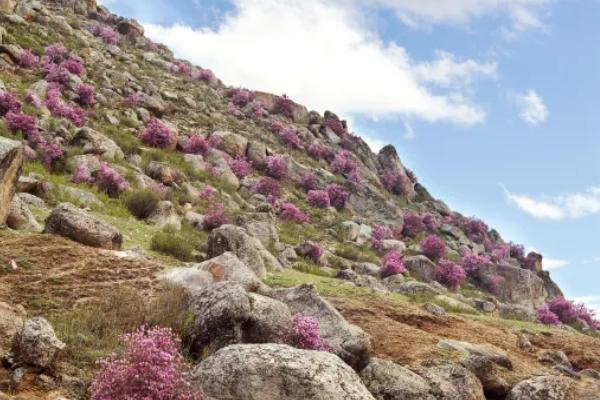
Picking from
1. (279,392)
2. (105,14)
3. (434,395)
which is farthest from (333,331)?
(105,14)

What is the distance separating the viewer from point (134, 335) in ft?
20.1

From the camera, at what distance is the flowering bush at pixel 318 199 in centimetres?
3212

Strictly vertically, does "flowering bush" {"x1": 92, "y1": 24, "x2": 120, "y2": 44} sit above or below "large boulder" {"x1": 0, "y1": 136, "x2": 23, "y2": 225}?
above

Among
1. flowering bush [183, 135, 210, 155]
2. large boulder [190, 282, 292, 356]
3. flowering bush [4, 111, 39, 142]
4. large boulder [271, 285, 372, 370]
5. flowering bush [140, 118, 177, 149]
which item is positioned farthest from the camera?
flowering bush [183, 135, 210, 155]

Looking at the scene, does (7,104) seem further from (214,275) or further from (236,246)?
(214,275)

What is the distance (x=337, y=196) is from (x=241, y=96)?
16573 millimetres

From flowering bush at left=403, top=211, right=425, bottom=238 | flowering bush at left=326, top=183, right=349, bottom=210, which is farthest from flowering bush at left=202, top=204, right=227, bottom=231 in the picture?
flowering bush at left=403, top=211, right=425, bottom=238

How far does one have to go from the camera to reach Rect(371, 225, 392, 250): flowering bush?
29.8 metres

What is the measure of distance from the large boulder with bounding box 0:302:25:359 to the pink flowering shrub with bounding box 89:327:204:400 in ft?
3.87

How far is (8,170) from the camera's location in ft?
36.4

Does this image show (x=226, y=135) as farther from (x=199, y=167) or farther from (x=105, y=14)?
(x=105, y=14)

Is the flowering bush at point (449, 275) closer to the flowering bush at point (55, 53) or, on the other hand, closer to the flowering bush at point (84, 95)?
the flowering bush at point (84, 95)

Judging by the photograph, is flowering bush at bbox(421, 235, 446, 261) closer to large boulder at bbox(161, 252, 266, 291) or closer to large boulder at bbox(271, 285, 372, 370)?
large boulder at bbox(161, 252, 266, 291)

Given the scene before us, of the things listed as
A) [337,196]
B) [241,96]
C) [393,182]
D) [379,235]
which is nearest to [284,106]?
[241,96]
